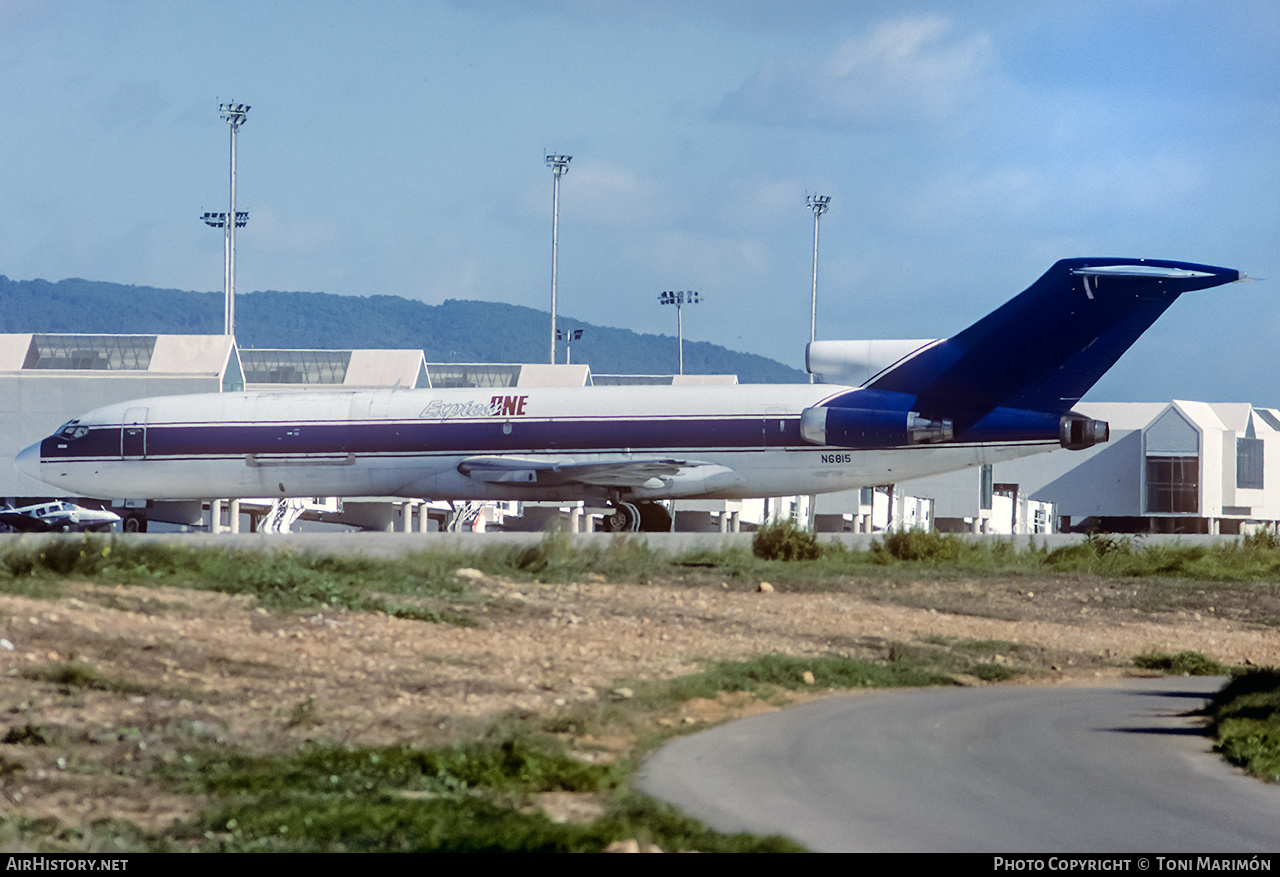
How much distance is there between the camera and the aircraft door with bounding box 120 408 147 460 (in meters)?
33.2

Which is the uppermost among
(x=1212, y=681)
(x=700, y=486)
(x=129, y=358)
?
(x=129, y=358)

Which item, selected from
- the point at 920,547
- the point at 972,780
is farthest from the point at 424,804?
the point at 920,547

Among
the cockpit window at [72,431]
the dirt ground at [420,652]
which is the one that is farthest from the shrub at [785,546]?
the cockpit window at [72,431]

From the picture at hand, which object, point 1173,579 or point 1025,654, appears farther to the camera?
point 1173,579

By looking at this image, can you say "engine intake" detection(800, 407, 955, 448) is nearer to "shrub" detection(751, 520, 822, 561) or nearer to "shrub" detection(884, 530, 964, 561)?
"shrub" detection(884, 530, 964, 561)

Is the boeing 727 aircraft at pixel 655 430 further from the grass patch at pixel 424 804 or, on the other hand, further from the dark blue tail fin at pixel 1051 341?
the grass patch at pixel 424 804

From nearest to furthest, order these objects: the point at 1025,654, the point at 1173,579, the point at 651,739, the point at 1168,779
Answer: the point at 1168,779
the point at 651,739
the point at 1025,654
the point at 1173,579

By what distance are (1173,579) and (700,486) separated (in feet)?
34.6

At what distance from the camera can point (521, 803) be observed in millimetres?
8852

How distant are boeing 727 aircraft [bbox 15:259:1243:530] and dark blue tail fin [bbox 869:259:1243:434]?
0.03 meters

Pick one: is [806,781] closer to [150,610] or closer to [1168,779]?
[1168,779]

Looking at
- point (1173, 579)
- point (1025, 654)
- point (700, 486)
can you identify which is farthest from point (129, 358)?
point (1025, 654)

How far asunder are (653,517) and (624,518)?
2.01m

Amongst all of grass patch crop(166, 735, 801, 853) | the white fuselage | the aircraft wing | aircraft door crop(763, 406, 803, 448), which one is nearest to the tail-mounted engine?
the white fuselage
